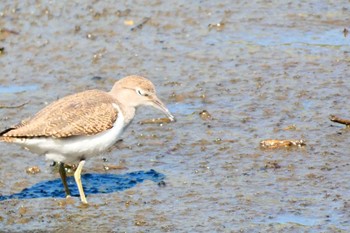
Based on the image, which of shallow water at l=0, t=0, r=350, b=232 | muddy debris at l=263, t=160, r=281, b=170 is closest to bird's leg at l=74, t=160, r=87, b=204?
shallow water at l=0, t=0, r=350, b=232

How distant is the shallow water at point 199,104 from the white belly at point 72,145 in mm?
477

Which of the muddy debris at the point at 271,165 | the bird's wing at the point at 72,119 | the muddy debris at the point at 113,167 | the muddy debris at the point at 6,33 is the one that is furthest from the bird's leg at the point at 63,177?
the muddy debris at the point at 6,33

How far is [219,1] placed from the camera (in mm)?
14617

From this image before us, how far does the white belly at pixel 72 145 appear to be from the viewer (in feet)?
29.8

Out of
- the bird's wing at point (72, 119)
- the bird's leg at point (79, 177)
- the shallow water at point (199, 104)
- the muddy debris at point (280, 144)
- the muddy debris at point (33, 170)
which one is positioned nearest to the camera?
the shallow water at point (199, 104)

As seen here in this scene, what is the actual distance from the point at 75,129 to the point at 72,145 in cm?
16

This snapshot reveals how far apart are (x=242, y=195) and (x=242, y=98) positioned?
2630 millimetres

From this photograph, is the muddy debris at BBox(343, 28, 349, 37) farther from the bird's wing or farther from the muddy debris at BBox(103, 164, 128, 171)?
the bird's wing

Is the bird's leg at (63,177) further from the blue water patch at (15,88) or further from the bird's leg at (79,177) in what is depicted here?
the blue water patch at (15,88)

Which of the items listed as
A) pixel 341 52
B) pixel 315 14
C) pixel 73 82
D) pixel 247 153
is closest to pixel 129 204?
pixel 247 153

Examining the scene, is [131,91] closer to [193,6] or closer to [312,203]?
[312,203]

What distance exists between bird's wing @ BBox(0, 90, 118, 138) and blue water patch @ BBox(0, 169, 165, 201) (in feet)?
2.48

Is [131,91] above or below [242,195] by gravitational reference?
above

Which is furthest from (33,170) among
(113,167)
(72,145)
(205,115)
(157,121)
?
(205,115)
